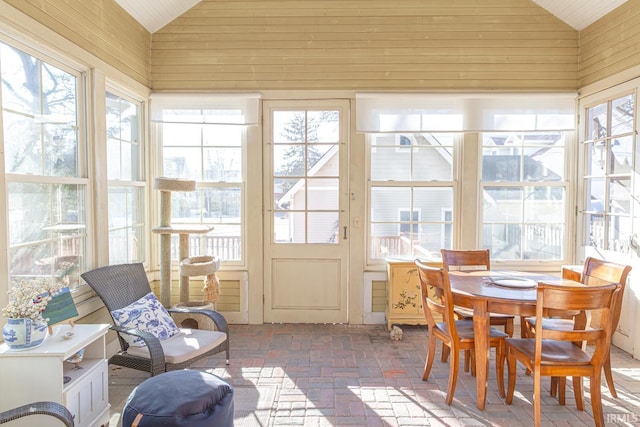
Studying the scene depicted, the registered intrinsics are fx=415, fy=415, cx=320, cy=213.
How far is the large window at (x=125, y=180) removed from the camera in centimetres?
400

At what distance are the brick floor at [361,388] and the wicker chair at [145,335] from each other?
1.05 feet

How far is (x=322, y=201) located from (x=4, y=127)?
3.05 m

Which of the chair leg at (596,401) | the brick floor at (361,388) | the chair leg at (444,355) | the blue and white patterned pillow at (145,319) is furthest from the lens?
the chair leg at (444,355)

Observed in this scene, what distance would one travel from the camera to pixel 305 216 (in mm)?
4898

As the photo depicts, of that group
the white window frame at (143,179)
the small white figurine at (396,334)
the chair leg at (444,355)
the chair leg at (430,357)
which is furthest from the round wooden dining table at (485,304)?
the white window frame at (143,179)

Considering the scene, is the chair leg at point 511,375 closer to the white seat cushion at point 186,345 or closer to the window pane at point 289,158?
the white seat cushion at point 186,345

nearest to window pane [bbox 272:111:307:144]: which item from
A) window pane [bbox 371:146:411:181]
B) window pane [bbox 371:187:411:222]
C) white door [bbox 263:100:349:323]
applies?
white door [bbox 263:100:349:323]

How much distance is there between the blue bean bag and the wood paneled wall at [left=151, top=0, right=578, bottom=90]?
3.42m

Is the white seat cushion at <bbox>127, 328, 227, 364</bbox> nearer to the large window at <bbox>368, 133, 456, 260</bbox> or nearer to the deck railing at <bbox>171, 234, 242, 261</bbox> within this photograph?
the deck railing at <bbox>171, 234, 242, 261</bbox>

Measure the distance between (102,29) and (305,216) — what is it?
107 inches

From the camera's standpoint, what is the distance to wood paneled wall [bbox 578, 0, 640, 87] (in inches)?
154

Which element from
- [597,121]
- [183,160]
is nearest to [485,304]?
[597,121]

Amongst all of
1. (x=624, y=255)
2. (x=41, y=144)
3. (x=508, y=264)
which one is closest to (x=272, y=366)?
(x=41, y=144)

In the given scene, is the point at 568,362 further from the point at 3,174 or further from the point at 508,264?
the point at 3,174
